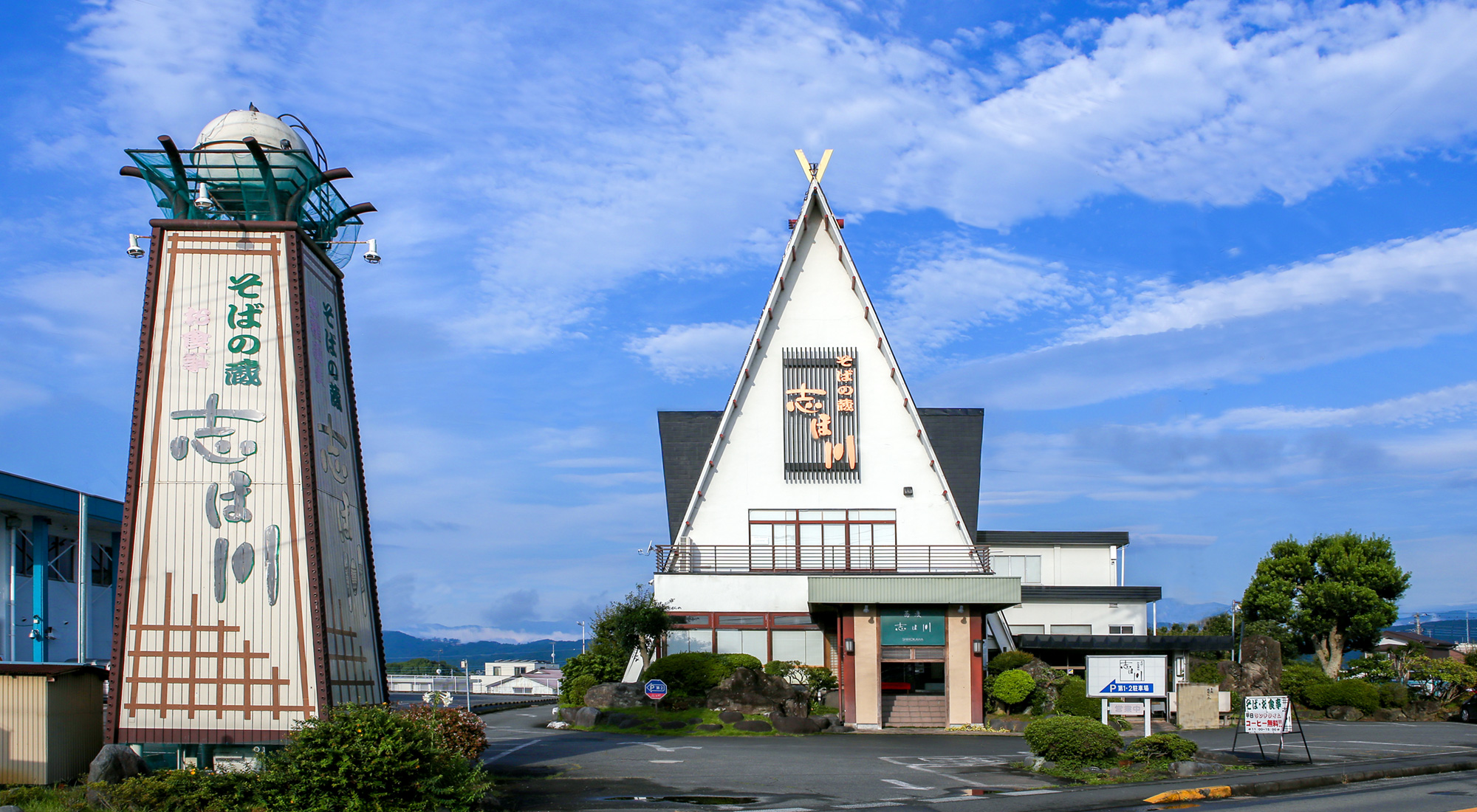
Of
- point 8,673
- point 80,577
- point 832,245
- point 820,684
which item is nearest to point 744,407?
point 832,245

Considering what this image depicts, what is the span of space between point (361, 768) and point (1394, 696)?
124 feet

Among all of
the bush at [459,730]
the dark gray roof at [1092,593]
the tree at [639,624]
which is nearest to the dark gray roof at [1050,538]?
the dark gray roof at [1092,593]

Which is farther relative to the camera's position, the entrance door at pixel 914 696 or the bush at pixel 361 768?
the entrance door at pixel 914 696

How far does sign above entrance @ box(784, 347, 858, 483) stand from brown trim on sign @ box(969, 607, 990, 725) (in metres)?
9.06

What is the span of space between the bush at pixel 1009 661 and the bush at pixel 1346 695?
38.4ft

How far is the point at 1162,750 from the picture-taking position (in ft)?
66.5

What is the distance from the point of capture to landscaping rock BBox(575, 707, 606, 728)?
32.4m

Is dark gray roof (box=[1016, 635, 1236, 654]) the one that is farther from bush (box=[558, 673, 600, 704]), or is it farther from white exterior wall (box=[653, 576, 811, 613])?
bush (box=[558, 673, 600, 704])

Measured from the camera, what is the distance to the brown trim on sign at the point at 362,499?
781 inches

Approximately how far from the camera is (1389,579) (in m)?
46.9

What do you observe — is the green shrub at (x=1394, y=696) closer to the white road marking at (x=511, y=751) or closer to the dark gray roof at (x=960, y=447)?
the dark gray roof at (x=960, y=447)

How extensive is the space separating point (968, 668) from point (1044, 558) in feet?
59.0

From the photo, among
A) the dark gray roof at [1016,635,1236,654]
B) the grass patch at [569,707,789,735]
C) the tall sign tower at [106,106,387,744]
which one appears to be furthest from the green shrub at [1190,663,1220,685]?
the tall sign tower at [106,106,387,744]

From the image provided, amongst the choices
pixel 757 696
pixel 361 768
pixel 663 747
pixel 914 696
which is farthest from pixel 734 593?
pixel 361 768
